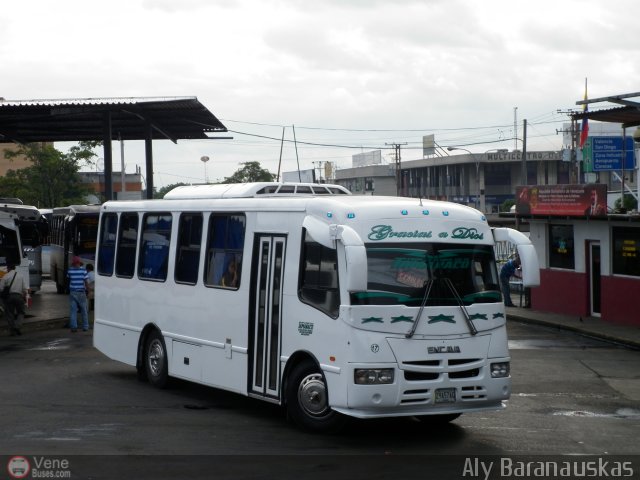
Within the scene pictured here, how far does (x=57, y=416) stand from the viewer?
41.7ft

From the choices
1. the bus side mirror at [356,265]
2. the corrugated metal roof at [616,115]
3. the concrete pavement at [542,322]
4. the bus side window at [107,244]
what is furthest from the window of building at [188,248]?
the corrugated metal roof at [616,115]

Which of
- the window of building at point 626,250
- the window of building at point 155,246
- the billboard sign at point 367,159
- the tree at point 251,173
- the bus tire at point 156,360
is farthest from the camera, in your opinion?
the billboard sign at point 367,159

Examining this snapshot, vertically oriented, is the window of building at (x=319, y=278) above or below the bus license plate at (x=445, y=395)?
above

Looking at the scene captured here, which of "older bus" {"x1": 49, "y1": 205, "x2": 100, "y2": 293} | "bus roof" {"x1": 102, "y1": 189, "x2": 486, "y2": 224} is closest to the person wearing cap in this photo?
"older bus" {"x1": 49, "y1": 205, "x2": 100, "y2": 293}

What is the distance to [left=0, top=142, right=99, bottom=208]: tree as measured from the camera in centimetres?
6606

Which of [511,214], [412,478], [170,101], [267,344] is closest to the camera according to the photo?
[412,478]

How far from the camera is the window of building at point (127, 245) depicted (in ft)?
52.7

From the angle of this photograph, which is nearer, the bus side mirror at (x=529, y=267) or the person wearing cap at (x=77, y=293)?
the bus side mirror at (x=529, y=267)

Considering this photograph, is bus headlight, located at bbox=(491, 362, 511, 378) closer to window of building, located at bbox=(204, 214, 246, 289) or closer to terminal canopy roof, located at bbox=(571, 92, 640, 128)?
window of building, located at bbox=(204, 214, 246, 289)

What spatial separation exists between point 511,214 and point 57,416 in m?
21.3

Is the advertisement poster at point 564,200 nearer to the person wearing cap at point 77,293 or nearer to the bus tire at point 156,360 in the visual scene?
the person wearing cap at point 77,293

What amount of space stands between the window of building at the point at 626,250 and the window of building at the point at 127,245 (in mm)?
14810

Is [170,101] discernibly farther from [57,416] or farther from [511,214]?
[57,416]

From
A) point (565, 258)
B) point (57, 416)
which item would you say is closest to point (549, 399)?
point (57, 416)
